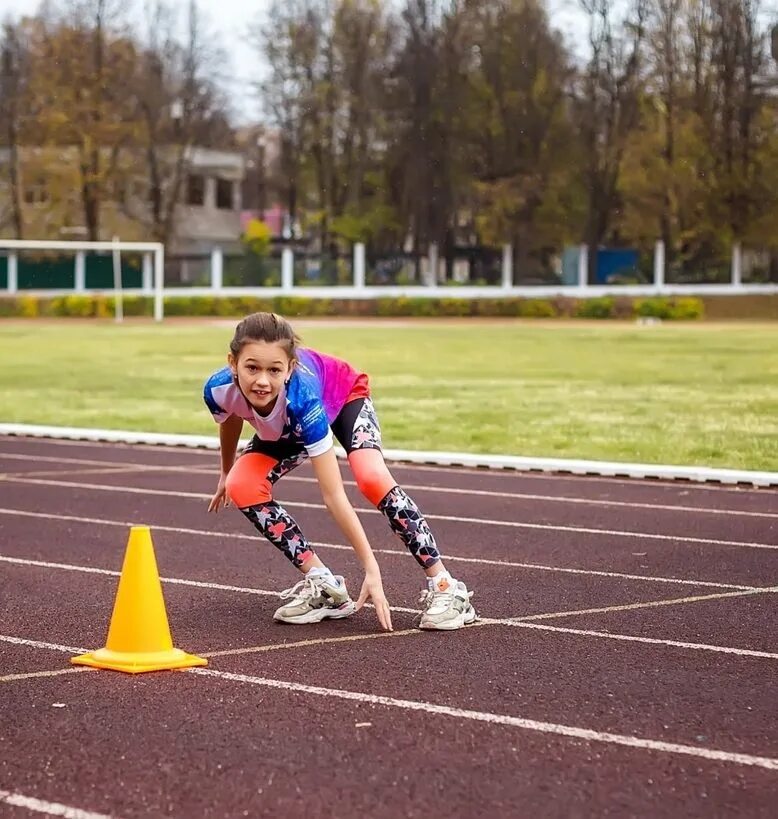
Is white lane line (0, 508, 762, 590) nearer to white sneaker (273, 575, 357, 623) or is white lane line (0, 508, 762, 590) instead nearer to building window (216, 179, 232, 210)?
white sneaker (273, 575, 357, 623)

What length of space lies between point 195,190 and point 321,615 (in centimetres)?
7718

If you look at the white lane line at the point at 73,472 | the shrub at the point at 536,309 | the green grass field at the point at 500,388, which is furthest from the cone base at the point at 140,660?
the shrub at the point at 536,309

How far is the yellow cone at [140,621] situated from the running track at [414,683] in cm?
12

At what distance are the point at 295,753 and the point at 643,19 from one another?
71.1 meters

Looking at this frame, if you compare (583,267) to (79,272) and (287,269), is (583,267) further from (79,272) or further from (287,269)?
(79,272)

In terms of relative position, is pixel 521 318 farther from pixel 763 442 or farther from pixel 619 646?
pixel 619 646

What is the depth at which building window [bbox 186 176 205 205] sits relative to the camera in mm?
81938

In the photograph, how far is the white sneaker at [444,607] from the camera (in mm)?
6828

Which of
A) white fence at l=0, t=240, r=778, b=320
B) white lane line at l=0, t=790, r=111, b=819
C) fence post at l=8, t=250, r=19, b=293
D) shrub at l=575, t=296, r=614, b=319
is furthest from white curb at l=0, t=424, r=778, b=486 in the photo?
fence post at l=8, t=250, r=19, b=293

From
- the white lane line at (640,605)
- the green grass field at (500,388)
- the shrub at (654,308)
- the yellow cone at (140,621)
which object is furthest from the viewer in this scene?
the shrub at (654,308)

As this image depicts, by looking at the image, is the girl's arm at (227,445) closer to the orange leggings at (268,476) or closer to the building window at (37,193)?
the orange leggings at (268,476)

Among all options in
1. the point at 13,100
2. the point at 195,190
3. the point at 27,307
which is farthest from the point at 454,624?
the point at 195,190

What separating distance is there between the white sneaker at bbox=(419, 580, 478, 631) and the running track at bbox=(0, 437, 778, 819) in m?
0.10

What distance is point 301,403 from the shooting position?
6387mm
